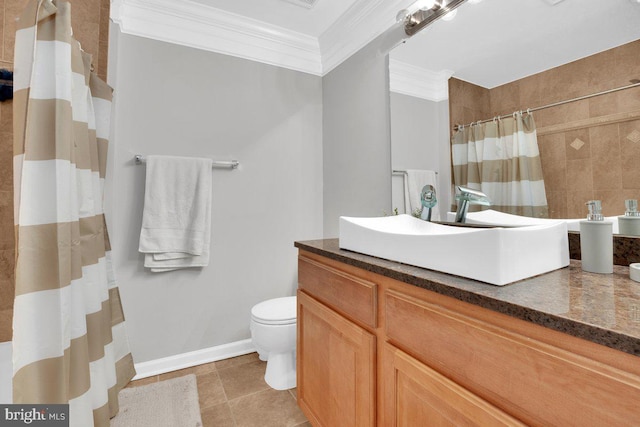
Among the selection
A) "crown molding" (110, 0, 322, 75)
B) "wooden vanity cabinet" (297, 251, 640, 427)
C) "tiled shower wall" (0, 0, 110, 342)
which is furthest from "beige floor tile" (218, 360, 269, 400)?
"crown molding" (110, 0, 322, 75)

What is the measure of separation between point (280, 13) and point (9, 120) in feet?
5.22

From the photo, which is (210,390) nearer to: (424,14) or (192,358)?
(192,358)

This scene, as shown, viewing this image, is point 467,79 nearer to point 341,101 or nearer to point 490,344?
point 341,101

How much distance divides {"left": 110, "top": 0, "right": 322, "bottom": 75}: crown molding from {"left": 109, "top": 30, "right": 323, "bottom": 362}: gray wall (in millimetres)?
68

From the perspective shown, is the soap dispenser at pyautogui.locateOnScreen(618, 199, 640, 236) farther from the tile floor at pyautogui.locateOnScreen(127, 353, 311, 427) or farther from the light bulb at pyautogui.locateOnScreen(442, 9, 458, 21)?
the tile floor at pyautogui.locateOnScreen(127, 353, 311, 427)

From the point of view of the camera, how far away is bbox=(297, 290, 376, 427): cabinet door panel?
0.95m

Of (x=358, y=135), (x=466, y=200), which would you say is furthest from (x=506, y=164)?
(x=358, y=135)

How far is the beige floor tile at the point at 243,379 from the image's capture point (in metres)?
1.68

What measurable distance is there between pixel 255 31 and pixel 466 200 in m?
1.84

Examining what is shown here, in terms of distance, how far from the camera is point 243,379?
1794 mm

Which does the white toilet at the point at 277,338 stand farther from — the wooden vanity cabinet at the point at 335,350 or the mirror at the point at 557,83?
the mirror at the point at 557,83

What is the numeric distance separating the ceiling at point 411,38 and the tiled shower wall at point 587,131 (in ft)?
0.18

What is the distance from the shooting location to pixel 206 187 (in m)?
1.90

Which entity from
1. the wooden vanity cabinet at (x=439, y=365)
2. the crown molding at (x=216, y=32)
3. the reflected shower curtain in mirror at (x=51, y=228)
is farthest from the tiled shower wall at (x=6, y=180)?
the wooden vanity cabinet at (x=439, y=365)
